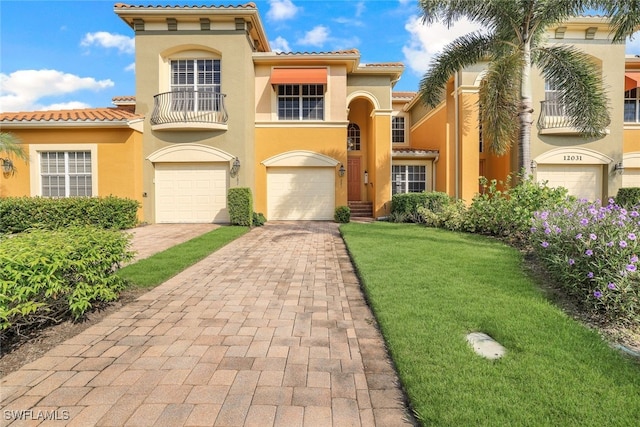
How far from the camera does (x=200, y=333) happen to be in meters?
4.12

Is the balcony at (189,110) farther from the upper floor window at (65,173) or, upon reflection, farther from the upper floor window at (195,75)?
the upper floor window at (65,173)

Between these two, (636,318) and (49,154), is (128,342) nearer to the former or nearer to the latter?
(636,318)

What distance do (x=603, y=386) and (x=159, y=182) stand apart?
16.0 metres

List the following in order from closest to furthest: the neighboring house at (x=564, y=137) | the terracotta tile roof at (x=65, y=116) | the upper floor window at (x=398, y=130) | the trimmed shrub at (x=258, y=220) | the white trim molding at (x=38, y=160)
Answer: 1. the terracotta tile roof at (x=65, y=116)
2. the white trim molding at (x=38, y=160)
3. the trimmed shrub at (x=258, y=220)
4. the neighboring house at (x=564, y=137)
5. the upper floor window at (x=398, y=130)

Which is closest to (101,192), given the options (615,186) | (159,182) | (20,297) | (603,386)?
(159,182)

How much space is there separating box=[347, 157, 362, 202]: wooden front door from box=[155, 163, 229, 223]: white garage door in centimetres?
765

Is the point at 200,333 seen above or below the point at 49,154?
below

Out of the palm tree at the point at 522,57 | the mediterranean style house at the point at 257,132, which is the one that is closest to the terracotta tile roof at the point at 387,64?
the mediterranean style house at the point at 257,132

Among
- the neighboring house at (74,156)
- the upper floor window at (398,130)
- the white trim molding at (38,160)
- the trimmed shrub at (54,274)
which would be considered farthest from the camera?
the upper floor window at (398,130)

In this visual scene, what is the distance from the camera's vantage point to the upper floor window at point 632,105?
17.2 meters

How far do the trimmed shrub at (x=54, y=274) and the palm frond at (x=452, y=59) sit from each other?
39.8ft

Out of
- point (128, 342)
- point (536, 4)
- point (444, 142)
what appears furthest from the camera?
point (444, 142)

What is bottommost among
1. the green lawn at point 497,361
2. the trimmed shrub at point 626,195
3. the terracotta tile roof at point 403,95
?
the green lawn at point 497,361

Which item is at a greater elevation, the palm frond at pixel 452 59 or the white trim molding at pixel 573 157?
→ the palm frond at pixel 452 59
